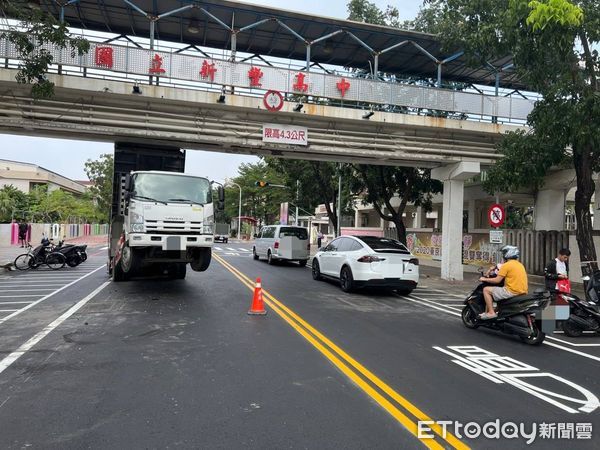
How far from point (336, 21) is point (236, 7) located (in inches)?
140

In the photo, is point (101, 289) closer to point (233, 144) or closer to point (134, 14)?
point (233, 144)

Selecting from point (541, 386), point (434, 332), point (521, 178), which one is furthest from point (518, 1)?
point (541, 386)

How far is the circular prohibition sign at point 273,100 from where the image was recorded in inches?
608

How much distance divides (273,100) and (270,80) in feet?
→ 3.17

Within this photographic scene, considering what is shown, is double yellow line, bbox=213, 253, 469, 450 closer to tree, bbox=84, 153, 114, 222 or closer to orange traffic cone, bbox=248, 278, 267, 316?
orange traffic cone, bbox=248, 278, 267, 316

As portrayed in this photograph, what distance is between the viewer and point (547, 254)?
1703 cm

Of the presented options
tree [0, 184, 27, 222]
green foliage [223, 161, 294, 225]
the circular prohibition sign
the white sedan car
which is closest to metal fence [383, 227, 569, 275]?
the white sedan car

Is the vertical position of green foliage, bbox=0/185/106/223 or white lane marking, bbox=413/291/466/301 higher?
green foliage, bbox=0/185/106/223

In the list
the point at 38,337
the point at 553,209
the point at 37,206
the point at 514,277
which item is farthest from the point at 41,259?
the point at 37,206

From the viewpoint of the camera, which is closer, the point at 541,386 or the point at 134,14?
the point at 541,386

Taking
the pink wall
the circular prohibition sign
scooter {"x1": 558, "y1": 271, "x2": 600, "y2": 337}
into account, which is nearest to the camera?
scooter {"x1": 558, "y1": 271, "x2": 600, "y2": 337}

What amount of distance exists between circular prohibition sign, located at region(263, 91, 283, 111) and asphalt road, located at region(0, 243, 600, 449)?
7685 millimetres

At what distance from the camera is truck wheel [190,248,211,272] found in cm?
1137

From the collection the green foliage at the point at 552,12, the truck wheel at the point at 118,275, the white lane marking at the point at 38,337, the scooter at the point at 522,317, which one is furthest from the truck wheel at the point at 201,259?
the green foliage at the point at 552,12
